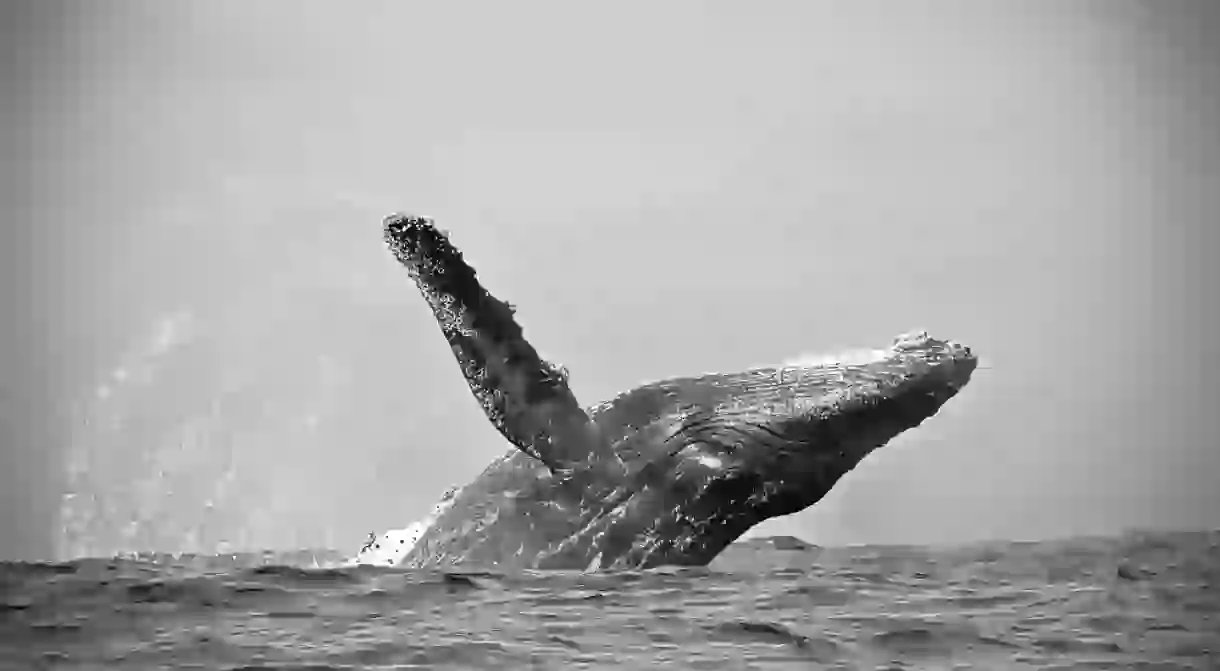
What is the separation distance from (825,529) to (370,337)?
107 ft

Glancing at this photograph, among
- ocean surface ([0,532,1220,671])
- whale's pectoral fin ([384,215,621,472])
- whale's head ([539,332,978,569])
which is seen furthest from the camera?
whale's head ([539,332,978,569])

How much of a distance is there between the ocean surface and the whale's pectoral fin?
1.01 m

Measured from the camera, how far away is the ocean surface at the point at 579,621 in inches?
273

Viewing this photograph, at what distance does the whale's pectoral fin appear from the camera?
6785 mm

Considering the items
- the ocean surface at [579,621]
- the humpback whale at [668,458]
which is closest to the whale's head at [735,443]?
the humpback whale at [668,458]

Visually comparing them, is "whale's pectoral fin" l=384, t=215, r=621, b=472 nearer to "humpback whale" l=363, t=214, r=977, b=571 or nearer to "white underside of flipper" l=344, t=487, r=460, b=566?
"humpback whale" l=363, t=214, r=977, b=571

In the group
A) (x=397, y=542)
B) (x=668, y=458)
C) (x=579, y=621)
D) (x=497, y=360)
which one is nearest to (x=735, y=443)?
(x=668, y=458)

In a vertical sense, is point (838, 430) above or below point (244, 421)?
below

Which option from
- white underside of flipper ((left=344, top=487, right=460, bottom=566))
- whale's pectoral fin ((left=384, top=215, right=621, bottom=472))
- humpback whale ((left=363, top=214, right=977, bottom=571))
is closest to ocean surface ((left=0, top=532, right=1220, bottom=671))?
white underside of flipper ((left=344, top=487, right=460, bottom=566))

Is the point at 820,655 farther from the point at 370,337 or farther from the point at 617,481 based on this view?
the point at 370,337

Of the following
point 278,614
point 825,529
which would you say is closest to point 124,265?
point 825,529

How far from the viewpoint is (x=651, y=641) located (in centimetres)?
724

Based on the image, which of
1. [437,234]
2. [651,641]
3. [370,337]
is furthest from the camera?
[370,337]

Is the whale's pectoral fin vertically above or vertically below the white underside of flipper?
above
